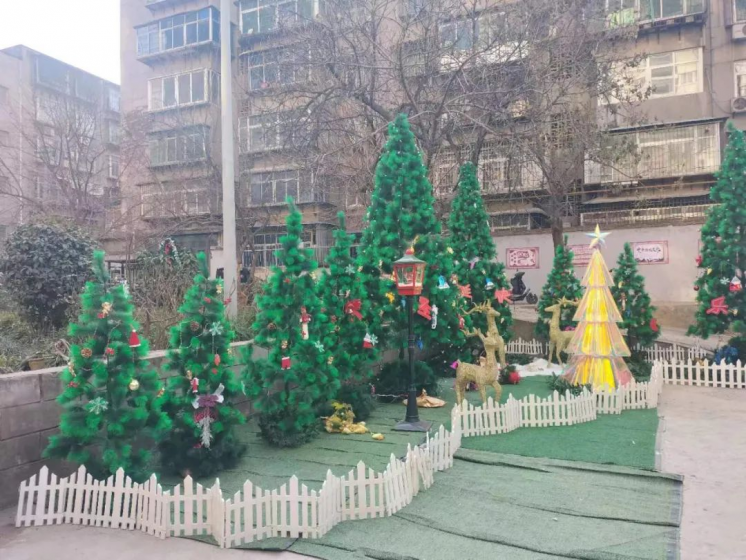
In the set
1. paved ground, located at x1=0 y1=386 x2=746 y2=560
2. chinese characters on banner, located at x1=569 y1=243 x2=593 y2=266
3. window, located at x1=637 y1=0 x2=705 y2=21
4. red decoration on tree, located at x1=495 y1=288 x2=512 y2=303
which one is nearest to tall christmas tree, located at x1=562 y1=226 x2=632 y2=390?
red decoration on tree, located at x1=495 y1=288 x2=512 y2=303

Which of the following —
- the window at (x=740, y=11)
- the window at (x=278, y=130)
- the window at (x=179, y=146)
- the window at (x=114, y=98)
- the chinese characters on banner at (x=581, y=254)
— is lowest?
the chinese characters on banner at (x=581, y=254)

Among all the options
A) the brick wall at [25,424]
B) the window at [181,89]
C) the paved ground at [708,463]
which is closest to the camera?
the paved ground at [708,463]

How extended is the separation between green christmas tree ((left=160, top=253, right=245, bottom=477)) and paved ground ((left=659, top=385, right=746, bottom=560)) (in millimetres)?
4501

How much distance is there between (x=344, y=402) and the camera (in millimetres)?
8422

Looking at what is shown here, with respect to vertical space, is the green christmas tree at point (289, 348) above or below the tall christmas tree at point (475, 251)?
below

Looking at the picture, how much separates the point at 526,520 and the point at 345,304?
14.5ft

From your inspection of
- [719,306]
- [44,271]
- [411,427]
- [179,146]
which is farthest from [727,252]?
[179,146]

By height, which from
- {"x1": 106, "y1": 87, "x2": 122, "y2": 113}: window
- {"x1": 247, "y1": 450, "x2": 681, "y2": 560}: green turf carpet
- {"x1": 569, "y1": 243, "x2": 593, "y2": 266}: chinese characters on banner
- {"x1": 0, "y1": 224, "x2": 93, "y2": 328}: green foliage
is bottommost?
{"x1": 247, "y1": 450, "x2": 681, "y2": 560}: green turf carpet

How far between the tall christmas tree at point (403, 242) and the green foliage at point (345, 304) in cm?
80

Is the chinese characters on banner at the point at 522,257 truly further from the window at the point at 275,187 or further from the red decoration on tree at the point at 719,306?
the red decoration on tree at the point at 719,306

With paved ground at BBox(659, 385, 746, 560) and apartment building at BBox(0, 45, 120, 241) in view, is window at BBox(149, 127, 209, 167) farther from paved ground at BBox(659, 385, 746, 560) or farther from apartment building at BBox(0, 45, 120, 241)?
paved ground at BBox(659, 385, 746, 560)

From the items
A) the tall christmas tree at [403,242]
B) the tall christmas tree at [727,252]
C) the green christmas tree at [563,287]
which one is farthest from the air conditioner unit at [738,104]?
the tall christmas tree at [403,242]

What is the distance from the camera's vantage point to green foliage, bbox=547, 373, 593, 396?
9.70 meters

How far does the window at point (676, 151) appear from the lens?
20.8 meters
